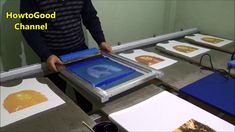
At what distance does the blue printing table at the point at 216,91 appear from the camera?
878 millimetres

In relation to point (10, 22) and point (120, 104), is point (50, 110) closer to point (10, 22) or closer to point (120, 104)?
point (120, 104)

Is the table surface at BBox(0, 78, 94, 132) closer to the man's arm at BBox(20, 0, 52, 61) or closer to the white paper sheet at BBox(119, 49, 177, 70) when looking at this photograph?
the man's arm at BBox(20, 0, 52, 61)

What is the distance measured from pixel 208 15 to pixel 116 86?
141 centimetres

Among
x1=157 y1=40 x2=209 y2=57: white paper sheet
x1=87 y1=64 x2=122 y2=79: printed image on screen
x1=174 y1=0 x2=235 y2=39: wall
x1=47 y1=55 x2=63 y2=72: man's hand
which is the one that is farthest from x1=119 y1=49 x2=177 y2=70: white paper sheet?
x1=174 y1=0 x2=235 y2=39: wall

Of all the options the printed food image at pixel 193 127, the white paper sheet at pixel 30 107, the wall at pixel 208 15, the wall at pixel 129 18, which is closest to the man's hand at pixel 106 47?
the white paper sheet at pixel 30 107

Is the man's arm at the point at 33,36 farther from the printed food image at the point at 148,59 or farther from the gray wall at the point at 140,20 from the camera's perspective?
the printed food image at the point at 148,59

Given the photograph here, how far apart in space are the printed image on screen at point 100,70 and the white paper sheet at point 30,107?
15 cm

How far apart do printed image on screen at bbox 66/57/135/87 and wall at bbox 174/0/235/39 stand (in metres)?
1.19

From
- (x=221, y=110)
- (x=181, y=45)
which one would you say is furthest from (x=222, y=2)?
(x=221, y=110)

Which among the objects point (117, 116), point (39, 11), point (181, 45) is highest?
point (39, 11)

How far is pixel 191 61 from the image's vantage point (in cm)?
131

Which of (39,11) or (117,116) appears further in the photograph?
(39,11)

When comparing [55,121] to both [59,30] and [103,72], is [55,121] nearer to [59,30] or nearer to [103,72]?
[103,72]

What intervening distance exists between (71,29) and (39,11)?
0.67 feet
